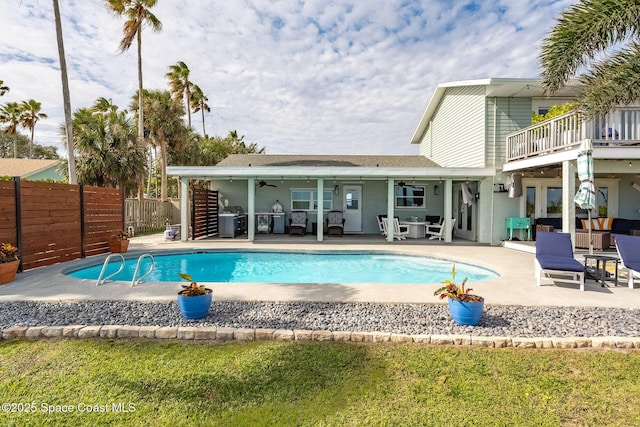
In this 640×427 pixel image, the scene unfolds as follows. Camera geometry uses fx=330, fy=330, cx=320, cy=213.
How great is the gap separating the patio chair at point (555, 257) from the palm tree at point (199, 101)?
2932 centimetres

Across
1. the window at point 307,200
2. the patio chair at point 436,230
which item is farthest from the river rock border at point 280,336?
the window at point 307,200

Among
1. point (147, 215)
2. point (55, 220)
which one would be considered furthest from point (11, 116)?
point (55, 220)

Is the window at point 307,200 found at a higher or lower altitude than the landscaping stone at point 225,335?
higher

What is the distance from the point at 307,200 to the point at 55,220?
9.81 metres

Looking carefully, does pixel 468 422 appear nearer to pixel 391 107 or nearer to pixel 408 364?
pixel 408 364

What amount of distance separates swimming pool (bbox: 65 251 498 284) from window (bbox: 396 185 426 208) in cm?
555

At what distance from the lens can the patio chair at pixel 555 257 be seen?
605 cm

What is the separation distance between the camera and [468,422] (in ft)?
8.05

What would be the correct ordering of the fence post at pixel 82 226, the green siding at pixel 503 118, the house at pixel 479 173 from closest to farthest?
the fence post at pixel 82 226
the house at pixel 479 173
the green siding at pixel 503 118

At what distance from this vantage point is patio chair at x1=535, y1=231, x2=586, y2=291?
6054 mm

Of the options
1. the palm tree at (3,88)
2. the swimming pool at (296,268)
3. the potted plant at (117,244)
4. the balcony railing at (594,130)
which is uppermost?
the palm tree at (3,88)

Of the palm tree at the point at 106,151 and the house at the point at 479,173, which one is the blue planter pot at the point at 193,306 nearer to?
the house at the point at 479,173

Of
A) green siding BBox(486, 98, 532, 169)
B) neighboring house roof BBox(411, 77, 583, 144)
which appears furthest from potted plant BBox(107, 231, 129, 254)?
neighboring house roof BBox(411, 77, 583, 144)

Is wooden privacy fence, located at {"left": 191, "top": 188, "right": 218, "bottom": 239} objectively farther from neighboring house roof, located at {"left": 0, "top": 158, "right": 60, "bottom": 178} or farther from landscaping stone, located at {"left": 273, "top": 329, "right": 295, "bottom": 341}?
neighboring house roof, located at {"left": 0, "top": 158, "right": 60, "bottom": 178}
